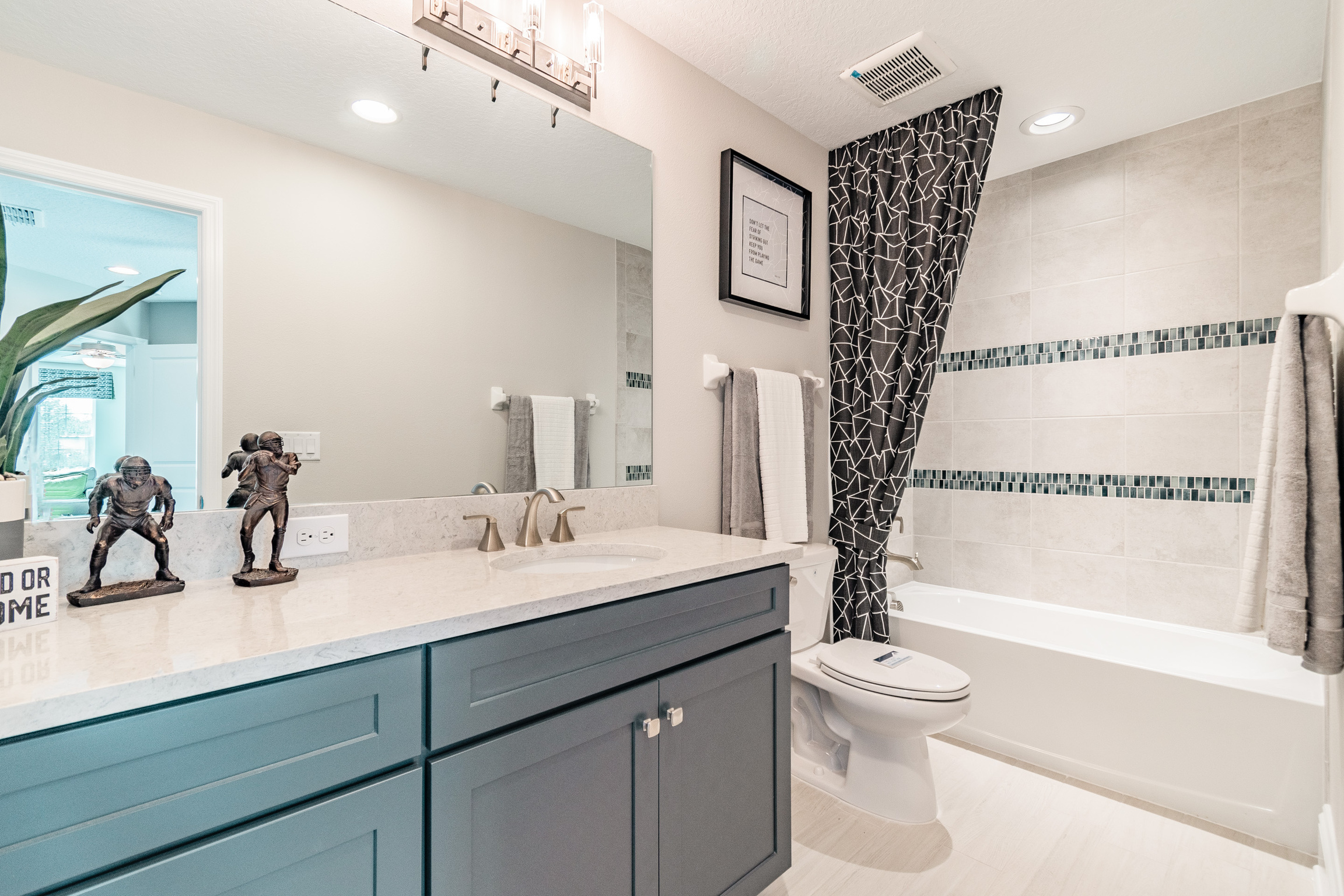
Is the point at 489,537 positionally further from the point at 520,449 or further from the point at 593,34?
the point at 593,34

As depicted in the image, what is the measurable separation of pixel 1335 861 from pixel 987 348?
217 centimetres

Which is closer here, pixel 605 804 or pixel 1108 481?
pixel 605 804

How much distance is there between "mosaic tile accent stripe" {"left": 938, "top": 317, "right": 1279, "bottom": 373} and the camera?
232 centimetres

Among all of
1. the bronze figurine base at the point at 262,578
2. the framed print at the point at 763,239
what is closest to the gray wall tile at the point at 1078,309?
the framed print at the point at 763,239

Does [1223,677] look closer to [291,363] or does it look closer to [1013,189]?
[1013,189]

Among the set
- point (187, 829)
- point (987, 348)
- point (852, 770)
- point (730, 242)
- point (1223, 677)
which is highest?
point (730, 242)

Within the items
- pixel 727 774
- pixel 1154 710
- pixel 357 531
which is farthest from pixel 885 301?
pixel 357 531

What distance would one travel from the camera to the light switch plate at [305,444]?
47.8 inches

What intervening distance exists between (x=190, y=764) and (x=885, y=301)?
93.2 inches

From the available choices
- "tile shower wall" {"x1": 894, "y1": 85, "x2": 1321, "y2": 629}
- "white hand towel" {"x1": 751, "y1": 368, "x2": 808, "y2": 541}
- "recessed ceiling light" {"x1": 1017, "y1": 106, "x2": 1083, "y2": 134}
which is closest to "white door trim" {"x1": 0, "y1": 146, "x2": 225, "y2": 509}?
"white hand towel" {"x1": 751, "y1": 368, "x2": 808, "y2": 541}

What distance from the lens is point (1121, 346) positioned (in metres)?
2.62

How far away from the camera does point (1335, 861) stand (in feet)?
4.64

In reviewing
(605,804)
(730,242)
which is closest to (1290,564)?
(605,804)

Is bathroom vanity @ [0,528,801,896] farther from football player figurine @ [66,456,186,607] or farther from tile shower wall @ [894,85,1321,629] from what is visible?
tile shower wall @ [894,85,1321,629]
